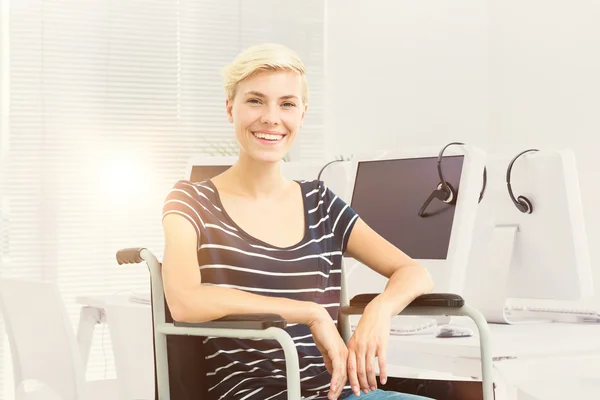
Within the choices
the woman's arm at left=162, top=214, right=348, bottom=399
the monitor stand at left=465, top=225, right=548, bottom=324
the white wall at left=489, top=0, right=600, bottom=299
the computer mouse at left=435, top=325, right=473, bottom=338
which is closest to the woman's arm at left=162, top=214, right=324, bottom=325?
the woman's arm at left=162, top=214, right=348, bottom=399

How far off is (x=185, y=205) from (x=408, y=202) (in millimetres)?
794

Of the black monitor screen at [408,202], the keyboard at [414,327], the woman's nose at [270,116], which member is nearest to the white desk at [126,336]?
the black monitor screen at [408,202]

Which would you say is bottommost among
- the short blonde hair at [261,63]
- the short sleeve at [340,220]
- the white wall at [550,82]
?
the short sleeve at [340,220]

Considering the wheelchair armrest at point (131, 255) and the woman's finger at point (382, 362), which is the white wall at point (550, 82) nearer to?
the woman's finger at point (382, 362)

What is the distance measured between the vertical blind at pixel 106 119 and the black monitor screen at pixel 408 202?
7.29 ft

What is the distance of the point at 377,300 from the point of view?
1.47 m

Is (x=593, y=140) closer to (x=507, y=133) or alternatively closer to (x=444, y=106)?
(x=507, y=133)

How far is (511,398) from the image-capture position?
1.51 metres

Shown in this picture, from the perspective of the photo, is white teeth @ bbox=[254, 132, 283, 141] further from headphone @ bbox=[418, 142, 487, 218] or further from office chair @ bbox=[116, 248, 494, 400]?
headphone @ bbox=[418, 142, 487, 218]

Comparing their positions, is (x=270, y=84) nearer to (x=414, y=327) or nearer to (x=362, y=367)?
(x=362, y=367)

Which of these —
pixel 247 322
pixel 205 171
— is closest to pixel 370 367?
pixel 247 322

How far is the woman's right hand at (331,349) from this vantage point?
4.40 feet

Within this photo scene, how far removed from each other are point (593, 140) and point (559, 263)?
182cm

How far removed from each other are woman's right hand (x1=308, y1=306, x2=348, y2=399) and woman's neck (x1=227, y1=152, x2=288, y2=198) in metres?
0.28
